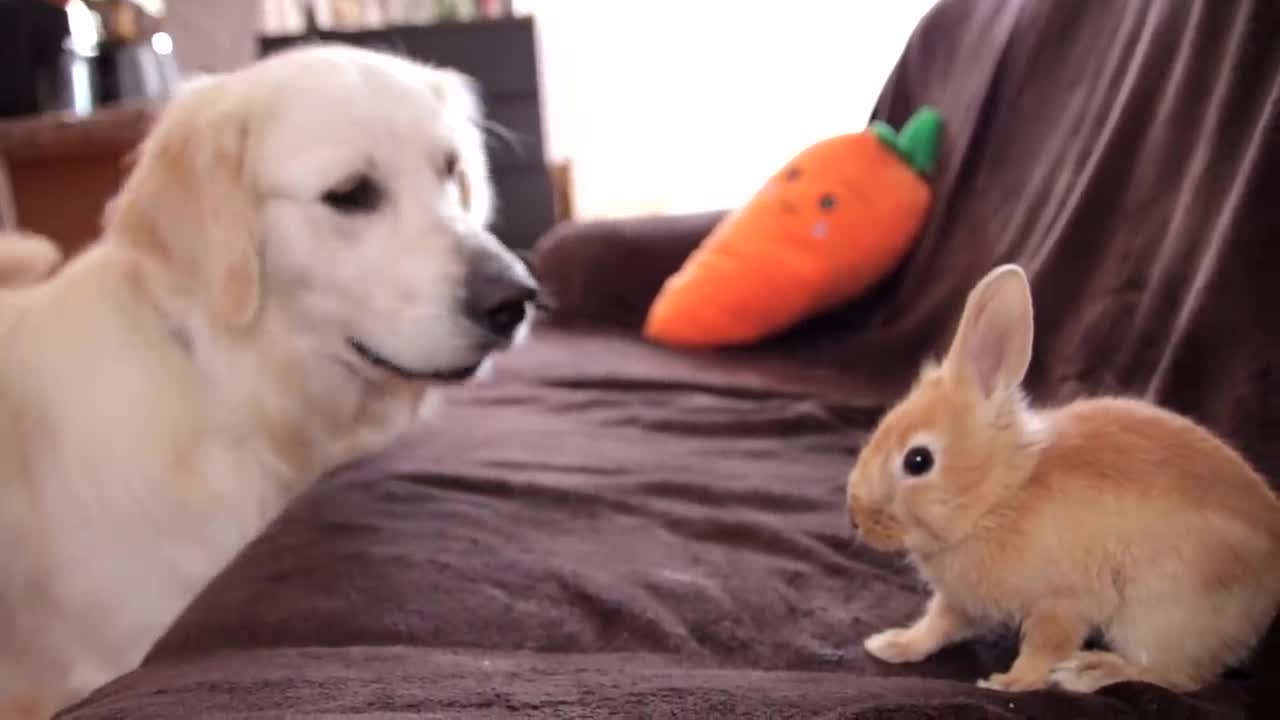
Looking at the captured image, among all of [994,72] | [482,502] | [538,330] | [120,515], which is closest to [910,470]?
[482,502]

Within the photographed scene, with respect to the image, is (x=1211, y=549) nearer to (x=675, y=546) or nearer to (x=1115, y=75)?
(x=675, y=546)

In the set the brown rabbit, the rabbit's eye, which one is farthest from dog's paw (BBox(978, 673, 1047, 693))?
the rabbit's eye

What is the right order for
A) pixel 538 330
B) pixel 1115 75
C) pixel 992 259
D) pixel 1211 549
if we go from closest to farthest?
pixel 1211 549, pixel 1115 75, pixel 992 259, pixel 538 330

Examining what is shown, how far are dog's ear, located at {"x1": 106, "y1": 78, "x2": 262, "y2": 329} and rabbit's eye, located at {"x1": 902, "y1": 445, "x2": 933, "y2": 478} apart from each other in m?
0.73

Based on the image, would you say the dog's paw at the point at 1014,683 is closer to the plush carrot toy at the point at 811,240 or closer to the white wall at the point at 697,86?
the plush carrot toy at the point at 811,240

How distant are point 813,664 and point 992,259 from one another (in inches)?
32.3

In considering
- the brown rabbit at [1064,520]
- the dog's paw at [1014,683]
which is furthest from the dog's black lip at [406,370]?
the dog's paw at [1014,683]

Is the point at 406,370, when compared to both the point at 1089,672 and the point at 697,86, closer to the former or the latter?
the point at 1089,672

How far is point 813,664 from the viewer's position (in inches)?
30.9

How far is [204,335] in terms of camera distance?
1.17 m

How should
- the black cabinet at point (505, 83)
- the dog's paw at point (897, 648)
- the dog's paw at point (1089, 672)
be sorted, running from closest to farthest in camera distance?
the dog's paw at point (1089, 672) < the dog's paw at point (897, 648) < the black cabinet at point (505, 83)

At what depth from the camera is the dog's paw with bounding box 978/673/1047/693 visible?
689mm

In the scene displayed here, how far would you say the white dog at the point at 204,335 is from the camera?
1.13 meters

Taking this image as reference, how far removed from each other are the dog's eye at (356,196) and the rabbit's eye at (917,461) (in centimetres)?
68
